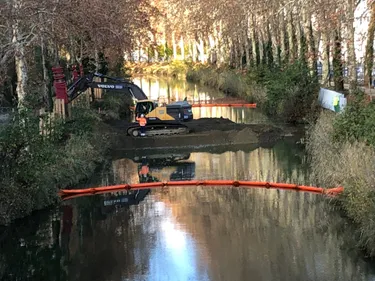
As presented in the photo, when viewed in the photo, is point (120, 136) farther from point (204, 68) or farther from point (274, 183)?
point (204, 68)

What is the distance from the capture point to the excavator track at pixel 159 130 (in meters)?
27.0

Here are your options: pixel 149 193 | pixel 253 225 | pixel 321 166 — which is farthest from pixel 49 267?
pixel 321 166

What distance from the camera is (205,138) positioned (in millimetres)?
26516

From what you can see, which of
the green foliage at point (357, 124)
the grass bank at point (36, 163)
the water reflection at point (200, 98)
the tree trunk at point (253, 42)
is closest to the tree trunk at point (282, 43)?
the water reflection at point (200, 98)

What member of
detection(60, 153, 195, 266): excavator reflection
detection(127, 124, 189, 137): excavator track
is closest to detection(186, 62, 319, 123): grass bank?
detection(127, 124, 189, 137): excavator track

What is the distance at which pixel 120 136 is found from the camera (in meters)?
26.4

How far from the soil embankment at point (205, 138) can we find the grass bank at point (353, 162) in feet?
20.2

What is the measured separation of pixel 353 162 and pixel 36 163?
7354mm

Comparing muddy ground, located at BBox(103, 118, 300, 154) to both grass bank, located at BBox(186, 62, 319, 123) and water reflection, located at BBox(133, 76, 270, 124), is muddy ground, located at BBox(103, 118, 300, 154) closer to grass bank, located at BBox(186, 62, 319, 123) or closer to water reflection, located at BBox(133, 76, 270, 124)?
grass bank, located at BBox(186, 62, 319, 123)

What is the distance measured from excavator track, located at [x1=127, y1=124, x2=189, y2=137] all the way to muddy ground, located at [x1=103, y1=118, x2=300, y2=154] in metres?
0.34

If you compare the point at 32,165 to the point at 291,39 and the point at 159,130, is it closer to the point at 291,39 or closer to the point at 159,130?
the point at 159,130

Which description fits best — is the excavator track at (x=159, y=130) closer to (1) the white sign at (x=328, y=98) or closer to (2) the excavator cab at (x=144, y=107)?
(2) the excavator cab at (x=144, y=107)

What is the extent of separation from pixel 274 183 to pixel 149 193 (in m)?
3.40

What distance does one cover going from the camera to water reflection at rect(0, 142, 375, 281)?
11539mm
